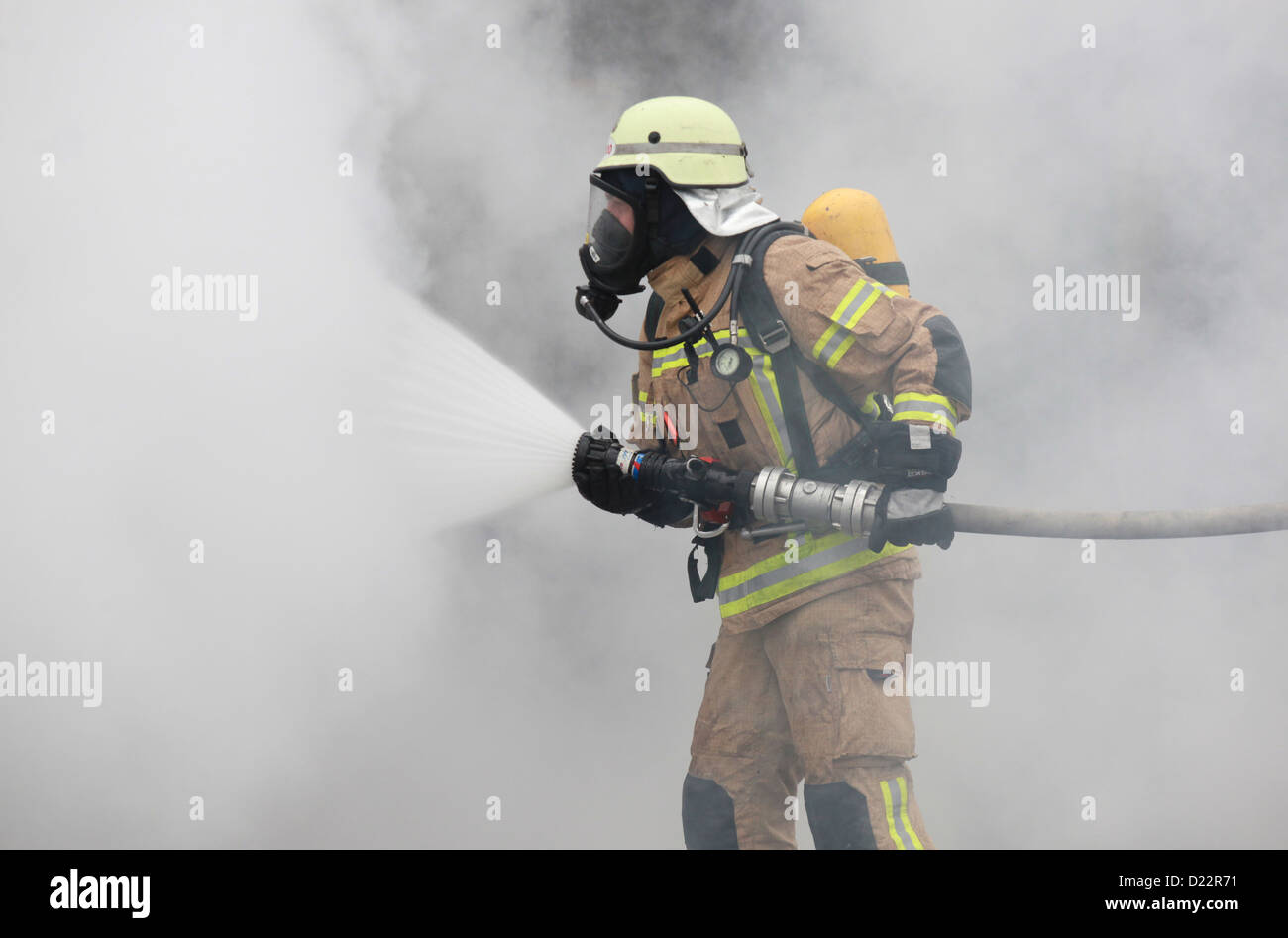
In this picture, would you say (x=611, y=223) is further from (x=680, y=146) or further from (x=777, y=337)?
(x=777, y=337)

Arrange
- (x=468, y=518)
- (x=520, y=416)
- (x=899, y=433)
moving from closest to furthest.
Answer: (x=899, y=433) → (x=520, y=416) → (x=468, y=518)

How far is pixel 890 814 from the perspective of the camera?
409cm

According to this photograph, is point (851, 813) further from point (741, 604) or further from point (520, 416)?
point (520, 416)

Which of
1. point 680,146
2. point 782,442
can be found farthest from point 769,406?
point 680,146

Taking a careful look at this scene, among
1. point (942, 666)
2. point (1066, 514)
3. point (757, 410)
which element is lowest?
point (942, 666)

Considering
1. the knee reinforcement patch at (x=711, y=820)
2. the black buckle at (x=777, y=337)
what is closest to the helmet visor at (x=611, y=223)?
the black buckle at (x=777, y=337)

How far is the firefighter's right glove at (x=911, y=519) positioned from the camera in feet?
13.0

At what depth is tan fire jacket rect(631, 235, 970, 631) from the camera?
410 cm

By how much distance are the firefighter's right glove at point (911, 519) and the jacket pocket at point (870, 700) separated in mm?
356

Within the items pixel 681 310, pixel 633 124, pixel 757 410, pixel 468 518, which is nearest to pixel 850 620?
pixel 757 410

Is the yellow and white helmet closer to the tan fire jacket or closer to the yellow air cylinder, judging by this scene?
the tan fire jacket

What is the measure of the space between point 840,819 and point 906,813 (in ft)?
0.58

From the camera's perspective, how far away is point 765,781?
14.6 ft

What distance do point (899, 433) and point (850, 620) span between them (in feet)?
1.86
